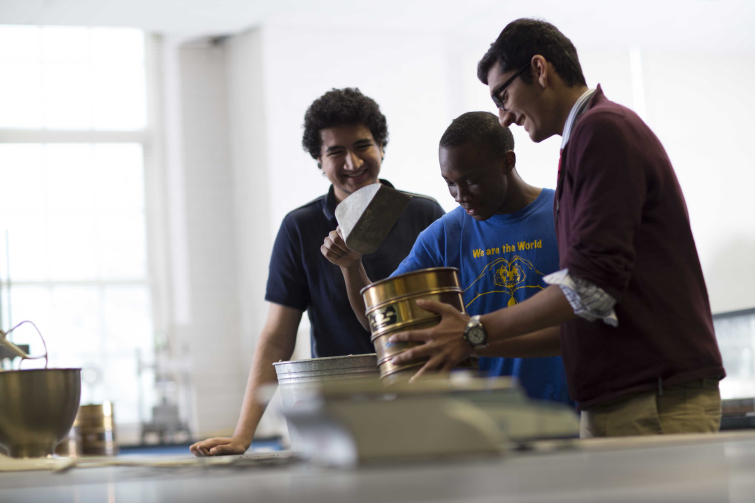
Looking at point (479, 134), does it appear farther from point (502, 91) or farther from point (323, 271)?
point (323, 271)

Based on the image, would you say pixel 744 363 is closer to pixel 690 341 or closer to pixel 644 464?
pixel 690 341

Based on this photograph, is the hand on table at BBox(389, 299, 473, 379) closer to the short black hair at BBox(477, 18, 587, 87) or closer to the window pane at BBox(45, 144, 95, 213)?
the short black hair at BBox(477, 18, 587, 87)

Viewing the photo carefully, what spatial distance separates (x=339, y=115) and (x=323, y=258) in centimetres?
39

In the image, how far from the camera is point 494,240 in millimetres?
1739

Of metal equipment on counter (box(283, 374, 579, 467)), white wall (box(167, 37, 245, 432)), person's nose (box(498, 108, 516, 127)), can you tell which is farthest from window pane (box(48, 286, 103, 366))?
metal equipment on counter (box(283, 374, 579, 467))

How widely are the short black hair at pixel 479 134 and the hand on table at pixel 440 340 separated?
60 cm

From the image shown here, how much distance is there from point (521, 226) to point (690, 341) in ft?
1.93

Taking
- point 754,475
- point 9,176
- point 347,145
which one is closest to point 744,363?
point 347,145

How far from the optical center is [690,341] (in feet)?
3.92

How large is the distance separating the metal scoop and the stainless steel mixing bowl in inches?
23.0

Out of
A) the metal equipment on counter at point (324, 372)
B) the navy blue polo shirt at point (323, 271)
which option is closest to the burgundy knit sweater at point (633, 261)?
the metal equipment on counter at point (324, 372)

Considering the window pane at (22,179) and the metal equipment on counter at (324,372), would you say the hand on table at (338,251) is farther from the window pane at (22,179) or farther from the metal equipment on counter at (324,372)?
the window pane at (22,179)

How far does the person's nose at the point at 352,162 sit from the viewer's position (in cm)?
203

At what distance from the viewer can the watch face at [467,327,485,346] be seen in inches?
46.4
